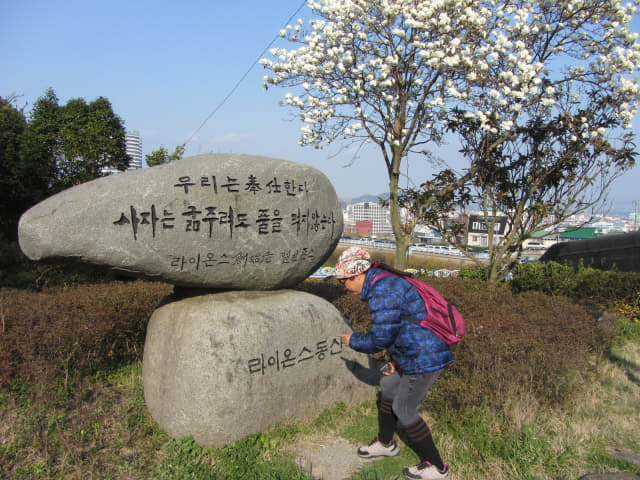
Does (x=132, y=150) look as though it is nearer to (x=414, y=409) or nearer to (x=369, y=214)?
(x=414, y=409)

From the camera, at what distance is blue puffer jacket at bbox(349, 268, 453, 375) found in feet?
9.46

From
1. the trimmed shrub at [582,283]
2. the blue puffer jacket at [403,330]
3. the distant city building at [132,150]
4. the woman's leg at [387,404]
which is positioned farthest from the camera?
the distant city building at [132,150]

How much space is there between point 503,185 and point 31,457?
8.16 metres

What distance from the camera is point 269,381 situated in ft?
12.5

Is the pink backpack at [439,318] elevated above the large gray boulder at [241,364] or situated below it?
above

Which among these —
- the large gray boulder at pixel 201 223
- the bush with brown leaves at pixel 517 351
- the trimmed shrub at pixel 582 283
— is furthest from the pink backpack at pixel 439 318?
the trimmed shrub at pixel 582 283

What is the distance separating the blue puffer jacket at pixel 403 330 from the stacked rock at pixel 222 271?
1.21m

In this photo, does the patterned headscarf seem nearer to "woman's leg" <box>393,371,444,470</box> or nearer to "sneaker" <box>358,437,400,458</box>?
"woman's leg" <box>393,371,444,470</box>

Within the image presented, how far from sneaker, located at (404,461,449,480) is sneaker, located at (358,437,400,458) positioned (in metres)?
0.32

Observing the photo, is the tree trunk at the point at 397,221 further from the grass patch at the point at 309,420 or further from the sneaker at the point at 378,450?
the sneaker at the point at 378,450

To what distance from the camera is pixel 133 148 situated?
509 inches

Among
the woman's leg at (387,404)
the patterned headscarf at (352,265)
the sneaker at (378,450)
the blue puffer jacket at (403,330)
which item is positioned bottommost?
the sneaker at (378,450)

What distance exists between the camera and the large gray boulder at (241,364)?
3580mm

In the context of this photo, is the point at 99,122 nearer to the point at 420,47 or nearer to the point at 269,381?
the point at 420,47
